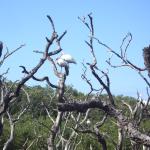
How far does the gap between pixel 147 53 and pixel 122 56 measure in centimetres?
91

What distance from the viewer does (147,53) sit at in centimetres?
265

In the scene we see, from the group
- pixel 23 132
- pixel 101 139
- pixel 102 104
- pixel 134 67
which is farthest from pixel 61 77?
pixel 23 132

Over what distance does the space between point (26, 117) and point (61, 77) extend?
10585 mm

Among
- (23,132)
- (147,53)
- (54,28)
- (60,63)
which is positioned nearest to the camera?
(147,53)

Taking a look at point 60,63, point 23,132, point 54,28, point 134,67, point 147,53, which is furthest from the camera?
point 23,132

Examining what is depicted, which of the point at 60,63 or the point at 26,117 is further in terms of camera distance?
the point at 26,117

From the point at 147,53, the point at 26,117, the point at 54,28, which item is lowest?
the point at 147,53

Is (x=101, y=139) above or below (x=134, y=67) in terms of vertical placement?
below

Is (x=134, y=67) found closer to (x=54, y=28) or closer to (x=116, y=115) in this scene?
(x=116, y=115)

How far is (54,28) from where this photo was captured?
390cm

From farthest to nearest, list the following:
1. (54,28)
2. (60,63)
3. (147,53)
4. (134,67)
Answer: (60,63)
(54,28)
(134,67)
(147,53)

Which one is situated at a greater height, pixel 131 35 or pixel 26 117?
pixel 26 117

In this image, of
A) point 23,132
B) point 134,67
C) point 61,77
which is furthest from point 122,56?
point 23,132

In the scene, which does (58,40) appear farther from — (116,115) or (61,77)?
(116,115)
